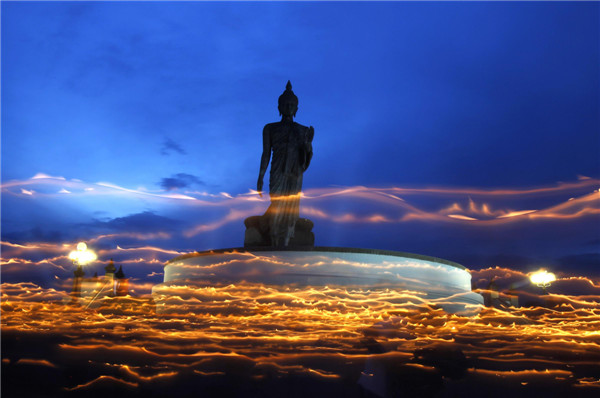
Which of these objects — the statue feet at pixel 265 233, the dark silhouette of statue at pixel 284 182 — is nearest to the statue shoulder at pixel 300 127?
the dark silhouette of statue at pixel 284 182

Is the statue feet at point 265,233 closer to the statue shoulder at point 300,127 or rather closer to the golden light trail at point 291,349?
the statue shoulder at point 300,127

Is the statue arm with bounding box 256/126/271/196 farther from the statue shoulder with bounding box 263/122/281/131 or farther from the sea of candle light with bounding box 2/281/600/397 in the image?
the sea of candle light with bounding box 2/281/600/397

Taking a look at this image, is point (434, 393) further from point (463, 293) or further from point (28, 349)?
point (463, 293)

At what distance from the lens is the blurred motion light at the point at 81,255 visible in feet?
57.7

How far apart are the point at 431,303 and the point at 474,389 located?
538cm

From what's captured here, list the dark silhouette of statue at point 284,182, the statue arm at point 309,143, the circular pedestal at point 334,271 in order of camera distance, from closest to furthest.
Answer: the circular pedestal at point 334,271 < the dark silhouette of statue at point 284,182 < the statue arm at point 309,143

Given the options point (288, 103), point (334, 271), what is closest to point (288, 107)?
point (288, 103)

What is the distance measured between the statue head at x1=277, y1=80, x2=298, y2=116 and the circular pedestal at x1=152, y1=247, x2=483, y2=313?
13.9 ft

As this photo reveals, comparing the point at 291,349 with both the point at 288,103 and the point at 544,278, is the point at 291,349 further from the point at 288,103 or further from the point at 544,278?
the point at 544,278

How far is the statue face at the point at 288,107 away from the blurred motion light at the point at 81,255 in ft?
32.3

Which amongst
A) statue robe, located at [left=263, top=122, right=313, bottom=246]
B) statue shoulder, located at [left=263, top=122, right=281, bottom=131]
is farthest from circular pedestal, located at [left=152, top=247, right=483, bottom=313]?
statue shoulder, located at [left=263, top=122, right=281, bottom=131]

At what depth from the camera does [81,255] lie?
1764cm

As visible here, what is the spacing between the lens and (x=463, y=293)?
1069 centimetres

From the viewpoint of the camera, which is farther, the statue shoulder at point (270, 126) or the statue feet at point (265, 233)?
the statue shoulder at point (270, 126)
